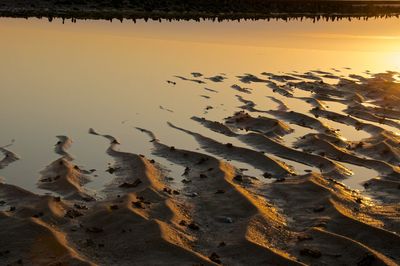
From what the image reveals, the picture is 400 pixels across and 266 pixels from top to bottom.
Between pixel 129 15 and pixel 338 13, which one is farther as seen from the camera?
pixel 338 13

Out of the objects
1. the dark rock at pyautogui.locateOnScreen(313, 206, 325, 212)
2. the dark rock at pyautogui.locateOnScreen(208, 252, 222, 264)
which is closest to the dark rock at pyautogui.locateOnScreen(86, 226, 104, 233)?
the dark rock at pyautogui.locateOnScreen(208, 252, 222, 264)

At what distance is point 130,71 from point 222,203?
15.7 m

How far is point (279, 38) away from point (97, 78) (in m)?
23.6

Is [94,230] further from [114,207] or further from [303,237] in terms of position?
[303,237]

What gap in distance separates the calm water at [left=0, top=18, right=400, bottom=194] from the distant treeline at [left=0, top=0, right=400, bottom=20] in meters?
6.59

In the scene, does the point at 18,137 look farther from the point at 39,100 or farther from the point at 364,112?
the point at 364,112

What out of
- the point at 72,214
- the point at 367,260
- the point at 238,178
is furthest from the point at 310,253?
the point at 72,214

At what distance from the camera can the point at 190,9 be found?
62.9 metres

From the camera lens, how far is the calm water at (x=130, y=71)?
640 inches

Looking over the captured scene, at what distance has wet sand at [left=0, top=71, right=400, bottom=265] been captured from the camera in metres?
9.86

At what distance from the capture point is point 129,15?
54.4m

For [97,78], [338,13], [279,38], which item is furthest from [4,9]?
[338,13]

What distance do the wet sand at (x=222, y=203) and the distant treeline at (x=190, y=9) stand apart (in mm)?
34886

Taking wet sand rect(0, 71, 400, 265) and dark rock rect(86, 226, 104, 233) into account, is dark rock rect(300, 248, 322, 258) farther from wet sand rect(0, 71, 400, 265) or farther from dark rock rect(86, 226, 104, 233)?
dark rock rect(86, 226, 104, 233)
